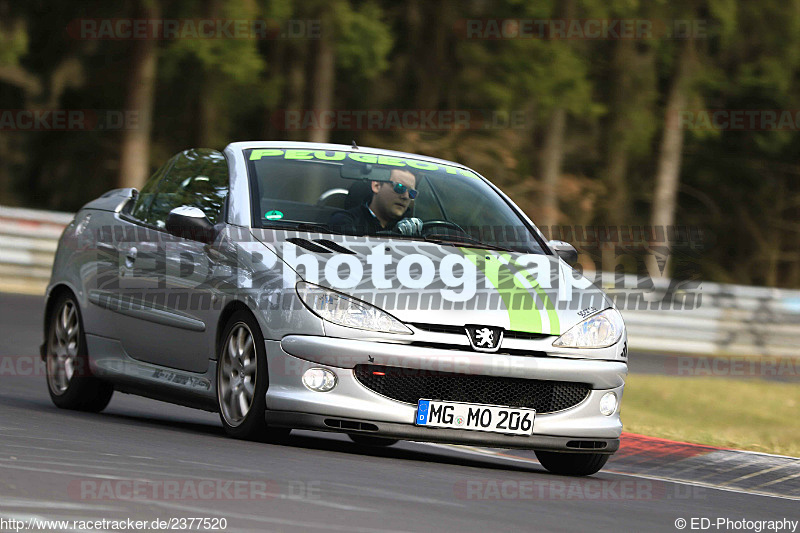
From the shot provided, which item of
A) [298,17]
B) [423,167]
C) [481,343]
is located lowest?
[481,343]

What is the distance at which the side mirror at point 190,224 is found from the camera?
8094mm

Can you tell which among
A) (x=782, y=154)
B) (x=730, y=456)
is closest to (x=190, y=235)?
(x=730, y=456)

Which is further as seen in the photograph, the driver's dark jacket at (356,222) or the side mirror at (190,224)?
the driver's dark jacket at (356,222)

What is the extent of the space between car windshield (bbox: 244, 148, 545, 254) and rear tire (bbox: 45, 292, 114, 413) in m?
1.68

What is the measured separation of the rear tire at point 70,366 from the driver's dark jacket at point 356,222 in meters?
1.95

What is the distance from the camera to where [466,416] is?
7367mm

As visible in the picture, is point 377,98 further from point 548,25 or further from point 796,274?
point 796,274

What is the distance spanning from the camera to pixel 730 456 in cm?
948

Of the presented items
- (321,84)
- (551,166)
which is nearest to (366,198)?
(321,84)

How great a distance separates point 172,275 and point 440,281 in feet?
5.61

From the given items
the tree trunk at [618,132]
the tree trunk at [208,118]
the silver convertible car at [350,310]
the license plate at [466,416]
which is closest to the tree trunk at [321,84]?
the tree trunk at [208,118]

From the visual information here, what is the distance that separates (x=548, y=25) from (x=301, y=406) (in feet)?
64.8

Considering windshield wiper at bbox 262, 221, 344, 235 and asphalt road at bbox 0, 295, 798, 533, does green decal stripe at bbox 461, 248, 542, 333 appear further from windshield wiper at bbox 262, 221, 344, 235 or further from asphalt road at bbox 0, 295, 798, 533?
windshield wiper at bbox 262, 221, 344, 235

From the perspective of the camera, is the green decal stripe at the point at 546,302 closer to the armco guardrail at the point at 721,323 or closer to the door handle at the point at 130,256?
the door handle at the point at 130,256
